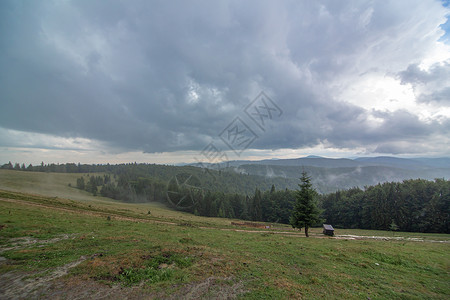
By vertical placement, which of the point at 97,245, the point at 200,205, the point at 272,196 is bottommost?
the point at 200,205

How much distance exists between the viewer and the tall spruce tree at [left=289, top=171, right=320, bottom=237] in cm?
2600

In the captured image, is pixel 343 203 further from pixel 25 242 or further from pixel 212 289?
pixel 25 242

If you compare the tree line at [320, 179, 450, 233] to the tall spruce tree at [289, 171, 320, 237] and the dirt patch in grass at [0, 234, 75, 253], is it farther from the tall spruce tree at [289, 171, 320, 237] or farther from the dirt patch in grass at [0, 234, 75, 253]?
the dirt patch in grass at [0, 234, 75, 253]

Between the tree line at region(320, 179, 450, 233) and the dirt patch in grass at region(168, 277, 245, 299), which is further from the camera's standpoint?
the tree line at region(320, 179, 450, 233)

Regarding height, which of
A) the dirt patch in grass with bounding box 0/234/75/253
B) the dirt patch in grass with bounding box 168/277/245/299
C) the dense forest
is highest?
the dirt patch in grass with bounding box 168/277/245/299

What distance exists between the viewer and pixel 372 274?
10.5 m

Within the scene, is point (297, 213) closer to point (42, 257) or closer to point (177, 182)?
point (42, 257)

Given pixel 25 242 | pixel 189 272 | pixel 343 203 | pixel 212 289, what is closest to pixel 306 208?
pixel 189 272

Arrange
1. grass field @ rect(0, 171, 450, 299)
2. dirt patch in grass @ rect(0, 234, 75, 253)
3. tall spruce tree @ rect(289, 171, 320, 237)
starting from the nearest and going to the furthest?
grass field @ rect(0, 171, 450, 299) → dirt patch in grass @ rect(0, 234, 75, 253) → tall spruce tree @ rect(289, 171, 320, 237)

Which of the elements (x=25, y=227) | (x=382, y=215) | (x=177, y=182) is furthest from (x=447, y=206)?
(x=177, y=182)

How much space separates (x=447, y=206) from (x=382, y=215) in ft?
49.1

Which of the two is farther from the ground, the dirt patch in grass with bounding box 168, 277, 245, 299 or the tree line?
the dirt patch in grass with bounding box 168, 277, 245, 299

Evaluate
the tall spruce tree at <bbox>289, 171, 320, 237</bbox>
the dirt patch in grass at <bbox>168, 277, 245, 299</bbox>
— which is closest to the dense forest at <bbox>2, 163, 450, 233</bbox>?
the tall spruce tree at <bbox>289, 171, 320, 237</bbox>

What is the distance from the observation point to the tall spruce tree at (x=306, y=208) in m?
26.0
